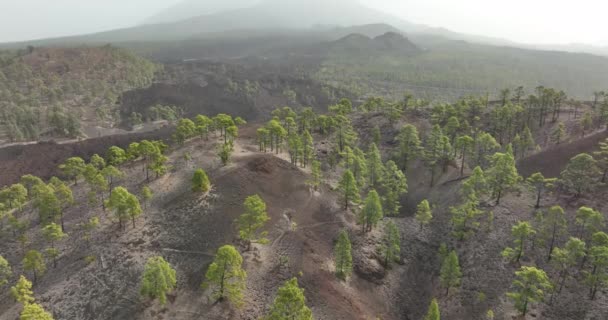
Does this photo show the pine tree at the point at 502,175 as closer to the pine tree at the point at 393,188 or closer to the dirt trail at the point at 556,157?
the dirt trail at the point at 556,157

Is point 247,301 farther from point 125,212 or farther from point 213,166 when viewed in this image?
point 213,166

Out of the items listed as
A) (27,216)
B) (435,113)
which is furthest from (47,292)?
(435,113)

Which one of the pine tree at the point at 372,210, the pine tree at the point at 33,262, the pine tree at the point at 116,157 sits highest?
the pine tree at the point at 116,157

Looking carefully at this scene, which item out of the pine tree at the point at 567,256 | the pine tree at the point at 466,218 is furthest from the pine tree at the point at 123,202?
the pine tree at the point at 567,256

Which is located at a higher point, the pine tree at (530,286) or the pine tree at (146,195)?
the pine tree at (146,195)

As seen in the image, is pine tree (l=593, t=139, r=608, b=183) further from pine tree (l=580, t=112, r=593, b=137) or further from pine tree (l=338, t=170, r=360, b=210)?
pine tree (l=338, t=170, r=360, b=210)

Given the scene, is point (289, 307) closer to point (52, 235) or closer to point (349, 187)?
point (349, 187)

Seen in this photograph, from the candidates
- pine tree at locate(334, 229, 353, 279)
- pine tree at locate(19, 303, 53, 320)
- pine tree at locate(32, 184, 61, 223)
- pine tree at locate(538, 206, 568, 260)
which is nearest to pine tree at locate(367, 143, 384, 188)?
pine tree at locate(334, 229, 353, 279)
